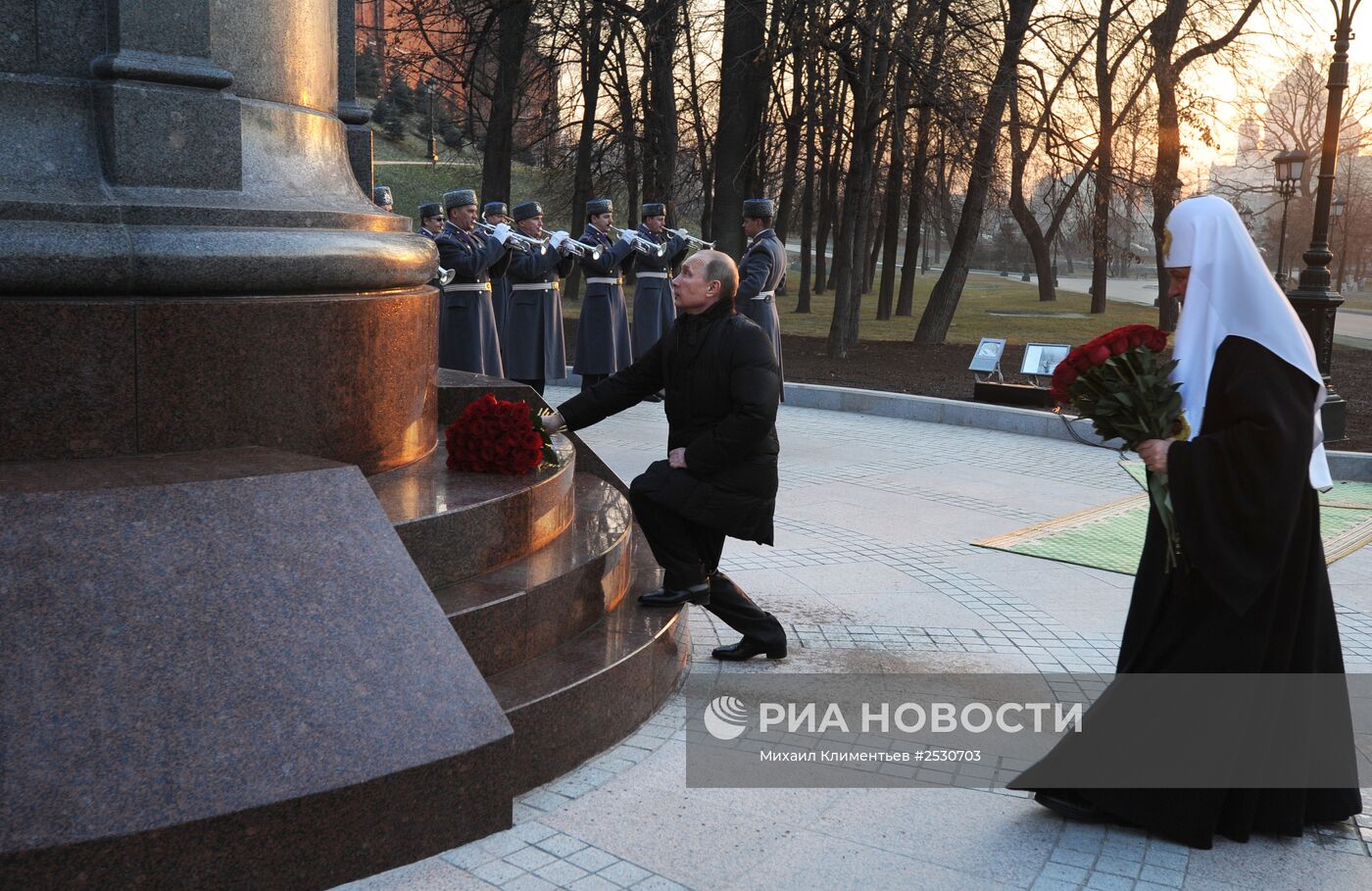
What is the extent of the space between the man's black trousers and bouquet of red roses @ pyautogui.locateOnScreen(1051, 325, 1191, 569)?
1796 millimetres

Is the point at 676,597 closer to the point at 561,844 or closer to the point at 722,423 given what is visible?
the point at 722,423

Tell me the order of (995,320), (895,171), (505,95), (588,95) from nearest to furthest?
(505,95), (895,171), (588,95), (995,320)

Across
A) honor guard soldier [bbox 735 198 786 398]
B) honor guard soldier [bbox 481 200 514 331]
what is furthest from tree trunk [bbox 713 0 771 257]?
honor guard soldier [bbox 735 198 786 398]

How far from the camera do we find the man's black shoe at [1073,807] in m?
4.07

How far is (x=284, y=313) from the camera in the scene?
4.86m

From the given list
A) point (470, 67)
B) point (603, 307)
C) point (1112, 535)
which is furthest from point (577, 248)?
point (470, 67)

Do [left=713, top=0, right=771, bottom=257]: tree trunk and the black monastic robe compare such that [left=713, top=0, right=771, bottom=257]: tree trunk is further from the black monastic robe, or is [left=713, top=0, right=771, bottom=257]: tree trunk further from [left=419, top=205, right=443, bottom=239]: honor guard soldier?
the black monastic robe

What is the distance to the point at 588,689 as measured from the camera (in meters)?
4.55

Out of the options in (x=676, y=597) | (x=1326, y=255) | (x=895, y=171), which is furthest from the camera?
(x=895, y=171)

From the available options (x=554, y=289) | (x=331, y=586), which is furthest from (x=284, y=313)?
(x=554, y=289)

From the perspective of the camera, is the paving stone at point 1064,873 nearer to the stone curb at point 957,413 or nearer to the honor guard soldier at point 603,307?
the stone curb at point 957,413

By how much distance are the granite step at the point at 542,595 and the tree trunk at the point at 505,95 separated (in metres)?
16.6

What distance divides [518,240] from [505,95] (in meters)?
9.65

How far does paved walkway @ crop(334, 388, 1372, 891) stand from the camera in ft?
12.3
